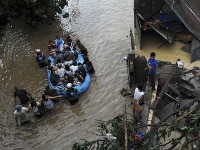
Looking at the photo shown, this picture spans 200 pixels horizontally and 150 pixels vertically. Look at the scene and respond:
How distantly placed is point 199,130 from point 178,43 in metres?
10.8

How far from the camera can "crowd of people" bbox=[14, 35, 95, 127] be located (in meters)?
12.2

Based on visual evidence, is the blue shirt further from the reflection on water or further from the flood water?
the reflection on water

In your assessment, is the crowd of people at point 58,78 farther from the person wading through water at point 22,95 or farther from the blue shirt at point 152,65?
the blue shirt at point 152,65

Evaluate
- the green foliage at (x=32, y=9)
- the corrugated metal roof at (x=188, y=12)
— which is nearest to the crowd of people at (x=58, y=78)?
the green foliage at (x=32, y=9)

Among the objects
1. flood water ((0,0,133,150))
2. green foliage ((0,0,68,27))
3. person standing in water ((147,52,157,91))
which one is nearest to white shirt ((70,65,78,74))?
flood water ((0,0,133,150))

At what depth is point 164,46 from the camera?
616 inches

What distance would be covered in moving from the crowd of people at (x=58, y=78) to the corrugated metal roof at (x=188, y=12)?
4765 millimetres

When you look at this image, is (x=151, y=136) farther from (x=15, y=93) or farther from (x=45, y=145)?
(x=15, y=93)

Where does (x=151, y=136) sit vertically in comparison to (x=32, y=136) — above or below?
above

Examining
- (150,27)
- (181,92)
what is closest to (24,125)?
(181,92)

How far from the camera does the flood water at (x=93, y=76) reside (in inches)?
470

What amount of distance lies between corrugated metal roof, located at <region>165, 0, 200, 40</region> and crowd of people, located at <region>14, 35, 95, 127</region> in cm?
477

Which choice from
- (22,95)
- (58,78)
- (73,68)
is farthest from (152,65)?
(22,95)

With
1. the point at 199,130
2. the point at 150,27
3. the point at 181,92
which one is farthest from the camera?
the point at 150,27
